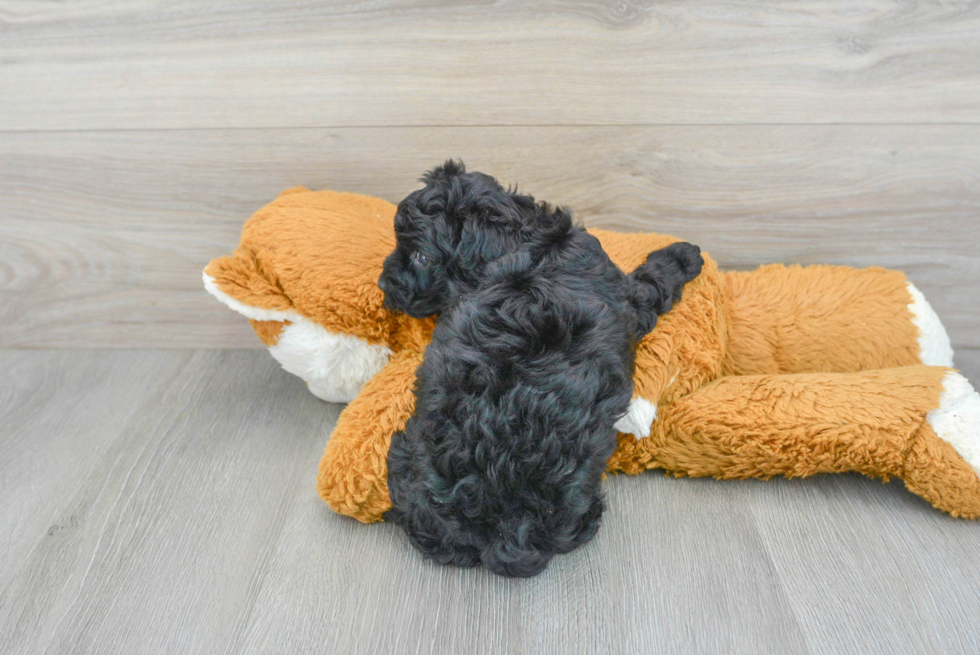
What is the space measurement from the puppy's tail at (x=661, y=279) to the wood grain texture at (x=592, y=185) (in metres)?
0.24

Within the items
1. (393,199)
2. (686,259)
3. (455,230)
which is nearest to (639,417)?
(686,259)

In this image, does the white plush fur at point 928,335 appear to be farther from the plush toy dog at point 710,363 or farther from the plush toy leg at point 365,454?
the plush toy leg at point 365,454

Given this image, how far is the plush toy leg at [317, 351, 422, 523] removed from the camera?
2.79ft

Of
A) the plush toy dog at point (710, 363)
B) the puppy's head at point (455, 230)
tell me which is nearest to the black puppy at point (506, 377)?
the puppy's head at point (455, 230)

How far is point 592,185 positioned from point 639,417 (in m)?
0.48

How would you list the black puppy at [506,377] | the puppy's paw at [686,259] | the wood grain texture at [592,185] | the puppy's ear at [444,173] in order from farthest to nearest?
the wood grain texture at [592,185] → the puppy's paw at [686,259] → the puppy's ear at [444,173] → the black puppy at [506,377]

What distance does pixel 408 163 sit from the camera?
1.15m

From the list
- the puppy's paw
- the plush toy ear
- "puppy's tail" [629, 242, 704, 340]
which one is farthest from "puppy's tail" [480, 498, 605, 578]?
the plush toy ear

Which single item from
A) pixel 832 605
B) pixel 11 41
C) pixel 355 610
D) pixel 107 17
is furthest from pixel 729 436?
pixel 11 41

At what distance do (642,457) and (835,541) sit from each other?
275 millimetres

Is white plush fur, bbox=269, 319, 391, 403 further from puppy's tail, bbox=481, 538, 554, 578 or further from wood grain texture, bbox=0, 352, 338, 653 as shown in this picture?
puppy's tail, bbox=481, 538, 554, 578

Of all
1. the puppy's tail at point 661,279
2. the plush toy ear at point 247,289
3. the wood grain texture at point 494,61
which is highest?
the wood grain texture at point 494,61

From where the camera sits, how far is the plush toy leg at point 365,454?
2.79 ft

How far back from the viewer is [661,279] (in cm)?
90
